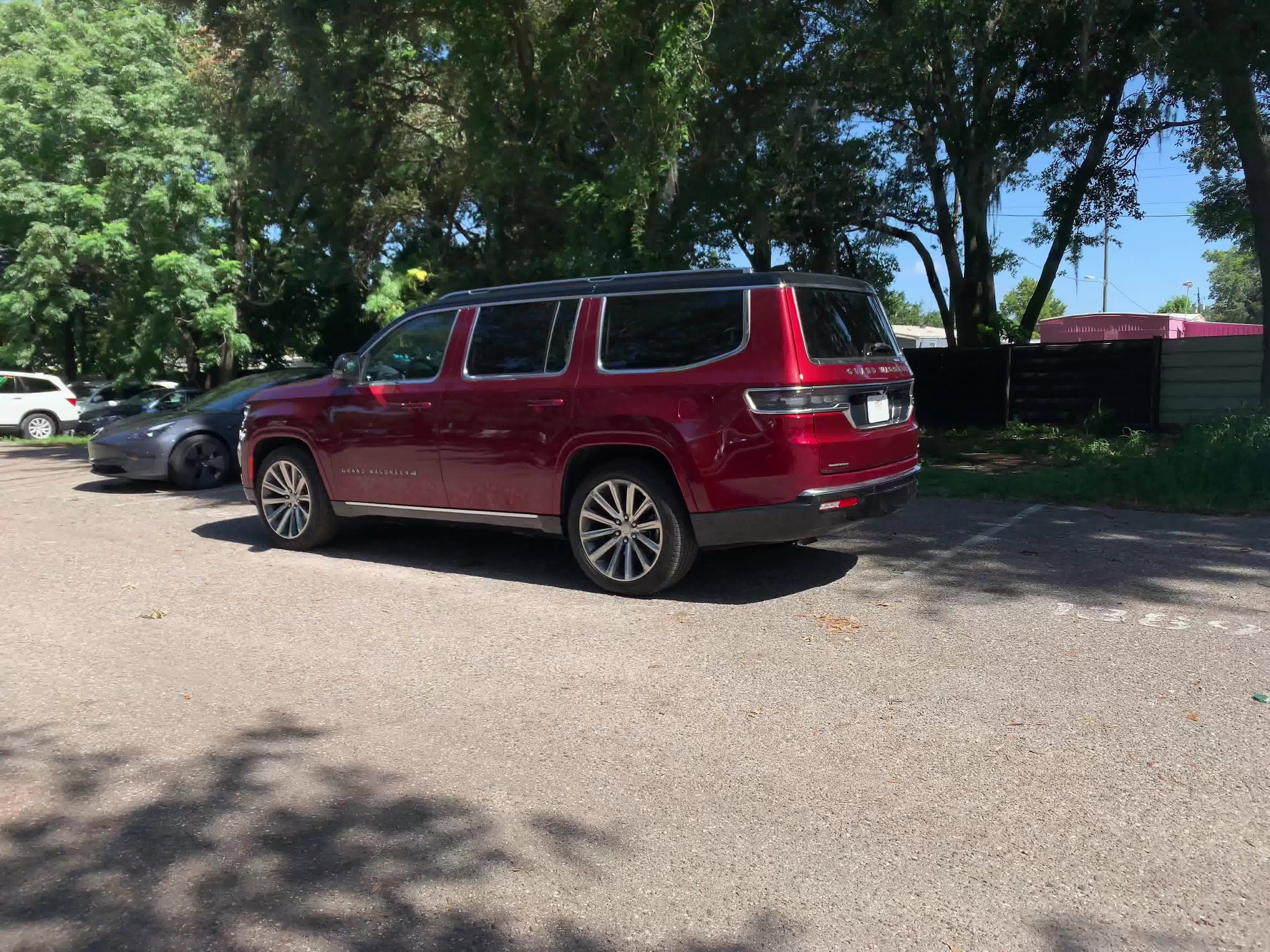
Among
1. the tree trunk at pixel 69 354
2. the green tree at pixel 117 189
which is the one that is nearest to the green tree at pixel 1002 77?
the green tree at pixel 117 189

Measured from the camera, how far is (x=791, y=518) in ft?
19.7

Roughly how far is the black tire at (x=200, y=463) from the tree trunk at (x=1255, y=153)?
38.5ft

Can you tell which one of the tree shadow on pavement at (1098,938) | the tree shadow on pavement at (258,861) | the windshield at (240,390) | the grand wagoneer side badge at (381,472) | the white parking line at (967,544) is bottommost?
the tree shadow on pavement at (1098,938)

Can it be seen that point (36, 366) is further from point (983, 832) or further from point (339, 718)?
point (983, 832)

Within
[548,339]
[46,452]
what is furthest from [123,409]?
[548,339]

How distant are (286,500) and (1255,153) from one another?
1084 cm

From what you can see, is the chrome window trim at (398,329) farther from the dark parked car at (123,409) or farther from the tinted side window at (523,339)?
the dark parked car at (123,409)

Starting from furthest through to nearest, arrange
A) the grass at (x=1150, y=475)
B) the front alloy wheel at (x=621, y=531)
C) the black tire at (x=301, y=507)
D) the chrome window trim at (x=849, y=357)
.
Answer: the grass at (x=1150, y=475) < the black tire at (x=301, y=507) < the front alloy wheel at (x=621, y=531) < the chrome window trim at (x=849, y=357)

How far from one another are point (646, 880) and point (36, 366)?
109 ft

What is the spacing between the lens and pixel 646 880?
3244mm

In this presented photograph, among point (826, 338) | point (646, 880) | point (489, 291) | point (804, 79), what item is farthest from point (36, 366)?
point (646, 880)

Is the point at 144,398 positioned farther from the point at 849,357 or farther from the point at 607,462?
the point at 849,357

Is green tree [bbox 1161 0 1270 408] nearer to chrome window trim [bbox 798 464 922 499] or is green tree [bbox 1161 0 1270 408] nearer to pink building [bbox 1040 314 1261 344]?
chrome window trim [bbox 798 464 922 499]

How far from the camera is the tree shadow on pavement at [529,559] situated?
6.89 metres
